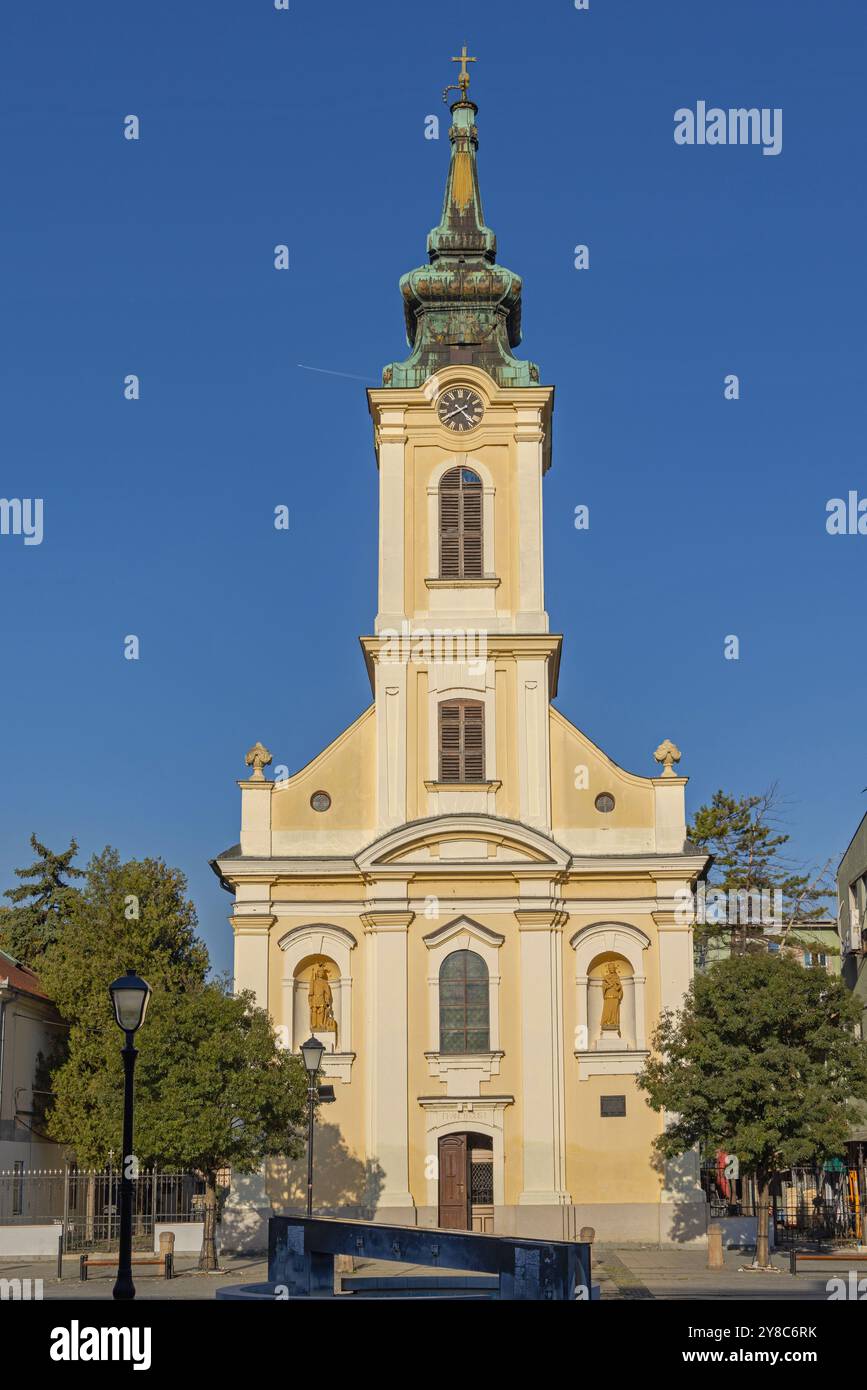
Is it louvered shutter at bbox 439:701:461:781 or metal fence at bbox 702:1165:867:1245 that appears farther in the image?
louvered shutter at bbox 439:701:461:781

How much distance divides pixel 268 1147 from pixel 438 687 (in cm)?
1266

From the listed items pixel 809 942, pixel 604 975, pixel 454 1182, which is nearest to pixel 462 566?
pixel 604 975

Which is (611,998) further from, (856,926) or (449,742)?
(856,926)

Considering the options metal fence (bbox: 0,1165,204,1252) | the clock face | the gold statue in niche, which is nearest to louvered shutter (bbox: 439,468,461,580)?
the clock face

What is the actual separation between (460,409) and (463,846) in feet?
38.1

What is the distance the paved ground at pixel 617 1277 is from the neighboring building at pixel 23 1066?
1125cm

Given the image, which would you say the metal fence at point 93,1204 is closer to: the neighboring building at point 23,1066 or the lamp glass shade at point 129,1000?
the neighboring building at point 23,1066

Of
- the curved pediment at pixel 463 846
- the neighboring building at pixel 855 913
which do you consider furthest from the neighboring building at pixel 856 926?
the curved pediment at pixel 463 846

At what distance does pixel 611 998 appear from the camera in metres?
40.2

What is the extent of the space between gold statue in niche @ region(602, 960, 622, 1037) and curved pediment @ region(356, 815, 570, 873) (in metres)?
2.93

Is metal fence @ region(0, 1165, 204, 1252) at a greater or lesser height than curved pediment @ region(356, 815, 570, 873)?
lesser

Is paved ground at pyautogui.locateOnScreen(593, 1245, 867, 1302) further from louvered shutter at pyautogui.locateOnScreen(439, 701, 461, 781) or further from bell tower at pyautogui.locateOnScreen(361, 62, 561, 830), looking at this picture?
louvered shutter at pyautogui.locateOnScreen(439, 701, 461, 781)

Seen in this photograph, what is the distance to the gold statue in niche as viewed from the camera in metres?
40.1
